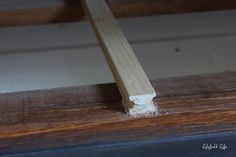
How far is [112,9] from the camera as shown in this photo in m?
0.82

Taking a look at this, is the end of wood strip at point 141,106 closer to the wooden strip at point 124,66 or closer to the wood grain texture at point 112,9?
the wooden strip at point 124,66

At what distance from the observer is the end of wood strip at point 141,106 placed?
1.47 feet

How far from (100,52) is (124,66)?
1.57 feet

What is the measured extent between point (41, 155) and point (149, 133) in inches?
4.8

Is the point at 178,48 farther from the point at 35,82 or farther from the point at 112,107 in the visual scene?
the point at 112,107

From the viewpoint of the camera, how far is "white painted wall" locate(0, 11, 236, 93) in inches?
37.9

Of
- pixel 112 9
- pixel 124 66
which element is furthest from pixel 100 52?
pixel 124 66

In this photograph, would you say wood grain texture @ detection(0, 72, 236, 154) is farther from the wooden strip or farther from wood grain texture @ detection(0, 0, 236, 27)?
wood grain texture @ detection(0, 0, 236, 27)

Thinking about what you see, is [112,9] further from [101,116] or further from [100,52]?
[101,116]

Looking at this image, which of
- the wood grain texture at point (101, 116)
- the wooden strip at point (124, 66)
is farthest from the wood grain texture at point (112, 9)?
the wood grain texture at point (101, 116)

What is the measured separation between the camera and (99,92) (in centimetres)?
51

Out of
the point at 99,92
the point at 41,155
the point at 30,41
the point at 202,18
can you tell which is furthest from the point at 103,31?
the point at 202,18

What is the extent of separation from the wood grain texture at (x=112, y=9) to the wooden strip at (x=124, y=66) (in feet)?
0.27

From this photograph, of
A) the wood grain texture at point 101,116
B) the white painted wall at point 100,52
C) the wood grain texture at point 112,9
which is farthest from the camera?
the white painted wall at point 100,52
